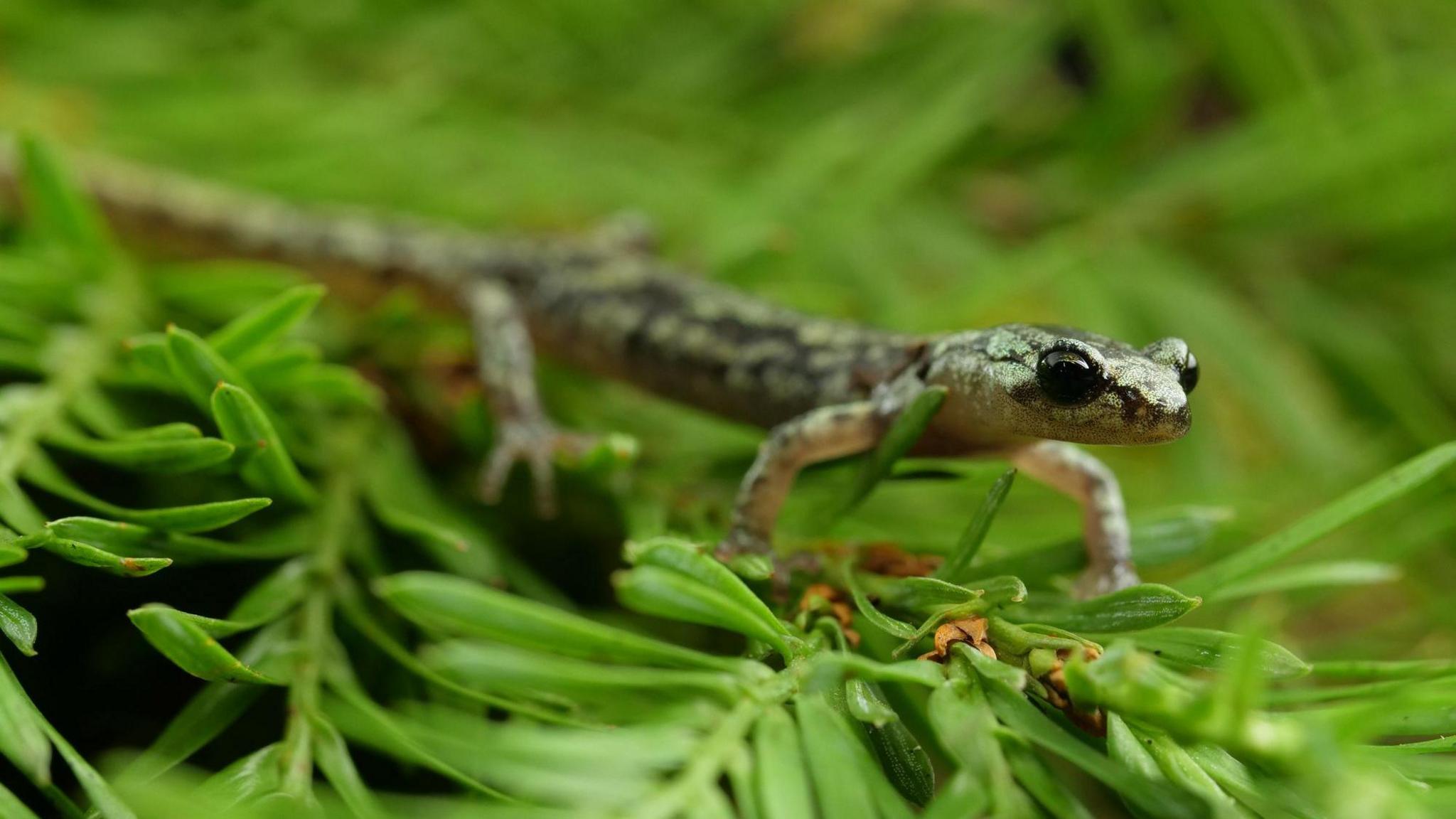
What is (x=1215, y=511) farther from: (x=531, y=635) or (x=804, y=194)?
(x=804, y=194)

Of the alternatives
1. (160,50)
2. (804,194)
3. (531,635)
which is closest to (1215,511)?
(531,635)

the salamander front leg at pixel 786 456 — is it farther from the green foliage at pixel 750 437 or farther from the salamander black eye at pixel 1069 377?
the salamander black eye at pixel 1069 377

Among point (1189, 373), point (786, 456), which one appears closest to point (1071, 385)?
point (1189, 373)

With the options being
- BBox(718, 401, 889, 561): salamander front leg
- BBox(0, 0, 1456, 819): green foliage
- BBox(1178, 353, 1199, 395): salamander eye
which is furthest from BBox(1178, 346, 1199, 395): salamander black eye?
BBox(718, 401, 889, 561): salamander front leg

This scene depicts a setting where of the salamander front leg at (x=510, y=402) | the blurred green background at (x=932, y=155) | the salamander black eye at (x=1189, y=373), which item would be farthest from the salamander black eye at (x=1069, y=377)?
the salamander front leg at (x=510, y=402)

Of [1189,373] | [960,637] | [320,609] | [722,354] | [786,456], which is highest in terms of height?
[722,354]

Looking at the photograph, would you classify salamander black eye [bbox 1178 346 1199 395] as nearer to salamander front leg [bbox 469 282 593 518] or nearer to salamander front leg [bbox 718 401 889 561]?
salamander front leg [bbox 718 401 889 561]

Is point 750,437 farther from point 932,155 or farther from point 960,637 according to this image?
point 960,637
